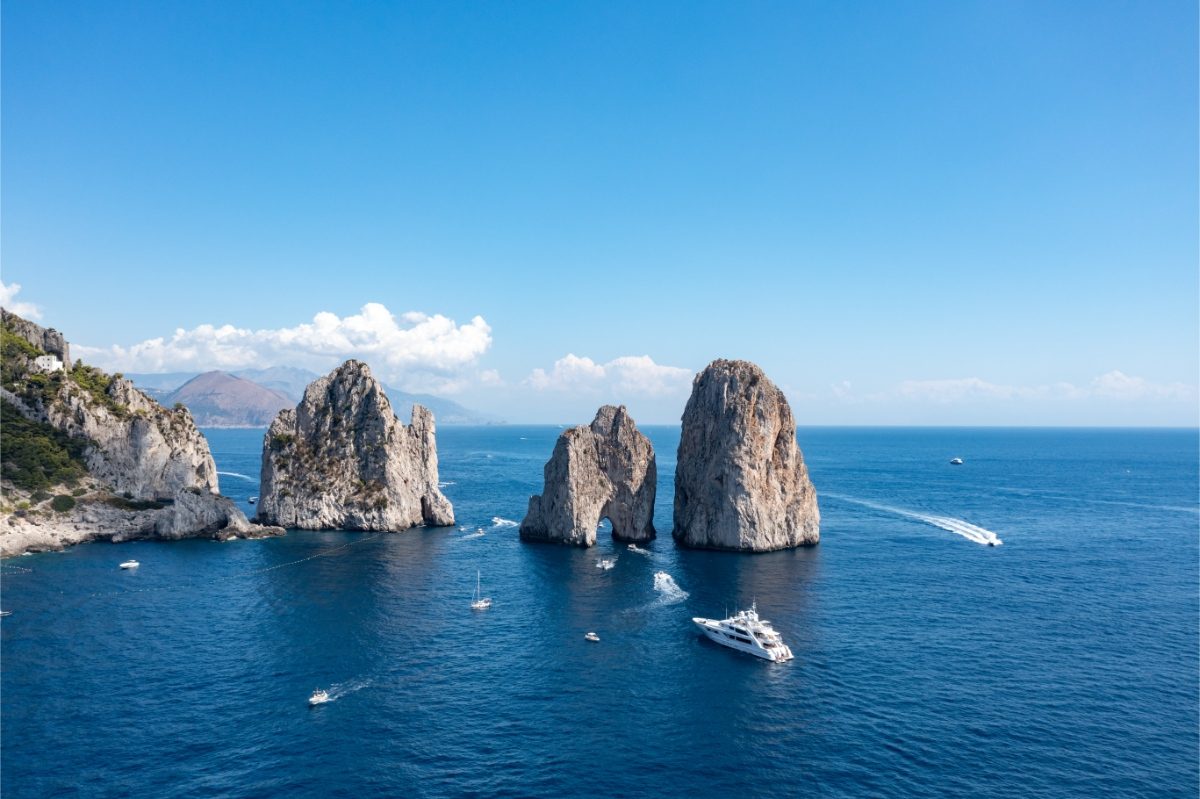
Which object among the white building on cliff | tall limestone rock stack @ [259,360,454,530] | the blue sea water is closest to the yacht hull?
the blue sea water

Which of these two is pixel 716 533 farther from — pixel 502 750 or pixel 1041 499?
pixel 1041 499

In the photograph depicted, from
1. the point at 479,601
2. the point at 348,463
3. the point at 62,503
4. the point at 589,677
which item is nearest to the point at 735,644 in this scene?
the point at 589,677

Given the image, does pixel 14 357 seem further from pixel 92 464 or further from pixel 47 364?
pixel 92 464

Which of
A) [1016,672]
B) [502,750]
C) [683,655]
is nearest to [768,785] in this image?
[502,750]

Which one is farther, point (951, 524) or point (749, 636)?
point (951, 524)

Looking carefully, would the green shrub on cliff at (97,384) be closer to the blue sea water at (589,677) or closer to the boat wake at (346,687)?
the blue sea water at (589,677)

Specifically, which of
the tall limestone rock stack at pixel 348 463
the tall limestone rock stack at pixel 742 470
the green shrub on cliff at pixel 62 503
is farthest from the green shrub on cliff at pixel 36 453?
the tall limestone rock stack at pixel 742 470
